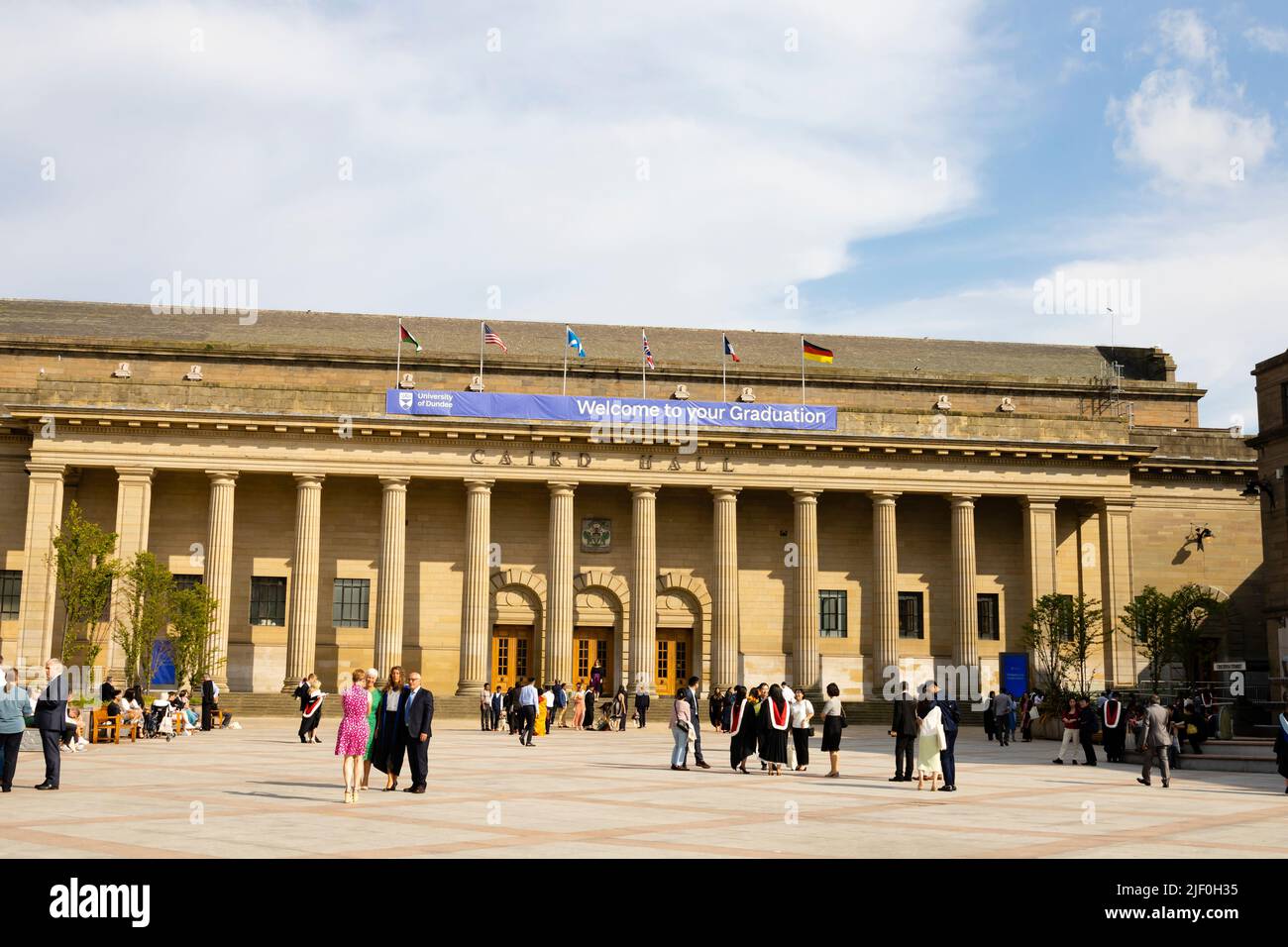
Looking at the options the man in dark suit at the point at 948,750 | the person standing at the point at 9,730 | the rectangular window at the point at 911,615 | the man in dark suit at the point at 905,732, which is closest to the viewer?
the person standing at the point at 9,730

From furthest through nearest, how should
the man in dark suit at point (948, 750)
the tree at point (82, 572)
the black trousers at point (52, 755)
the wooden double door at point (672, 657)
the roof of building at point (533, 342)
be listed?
the roof of building at point (533, 342)
the wooden double door at point (672, 657)
the tree at point (82, 572)
the man in dark suit at point (948, 750)
the black trousers at point (52, 755)

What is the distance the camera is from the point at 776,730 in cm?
2552

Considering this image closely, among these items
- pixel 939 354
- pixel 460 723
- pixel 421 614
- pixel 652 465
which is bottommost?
pixel 460 723

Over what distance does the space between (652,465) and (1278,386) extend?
2149cm

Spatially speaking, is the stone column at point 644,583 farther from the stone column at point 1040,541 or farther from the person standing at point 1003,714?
the stone column at point 1040,541

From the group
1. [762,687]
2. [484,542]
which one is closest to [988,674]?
[484,542]

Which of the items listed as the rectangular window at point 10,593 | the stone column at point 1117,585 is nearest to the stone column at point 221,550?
the rectangular window at point 10,593

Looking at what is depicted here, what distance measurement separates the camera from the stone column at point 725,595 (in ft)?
161

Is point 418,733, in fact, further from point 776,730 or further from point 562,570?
point 562,570

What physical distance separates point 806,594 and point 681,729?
2474 cm

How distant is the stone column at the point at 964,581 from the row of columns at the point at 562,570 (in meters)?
0.04

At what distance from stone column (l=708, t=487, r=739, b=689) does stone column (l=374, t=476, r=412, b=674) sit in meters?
11.6
